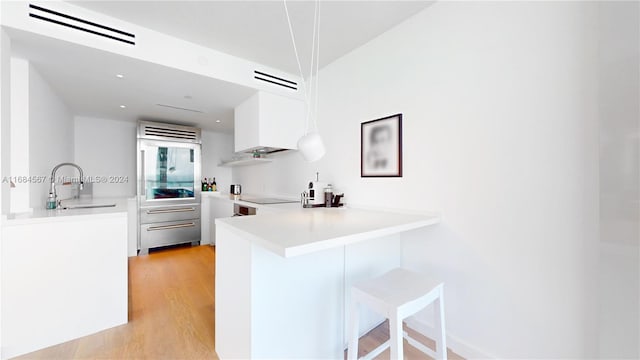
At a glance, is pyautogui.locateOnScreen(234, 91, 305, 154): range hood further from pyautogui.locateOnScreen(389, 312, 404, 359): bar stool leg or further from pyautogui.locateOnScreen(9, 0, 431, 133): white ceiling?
pyautogui.locateOnScreen(389, 312, 404, 359): bar stool leg

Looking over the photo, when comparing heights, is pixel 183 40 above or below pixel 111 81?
above

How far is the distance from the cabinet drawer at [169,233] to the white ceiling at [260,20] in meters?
2.87

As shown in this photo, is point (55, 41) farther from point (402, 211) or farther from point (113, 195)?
point (113, 195)

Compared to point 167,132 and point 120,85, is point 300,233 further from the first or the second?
point 167,132

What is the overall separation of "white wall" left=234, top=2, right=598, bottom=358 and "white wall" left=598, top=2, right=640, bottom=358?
0.36ft

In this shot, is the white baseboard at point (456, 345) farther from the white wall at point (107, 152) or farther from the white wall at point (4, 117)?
the white wall at point (107, 152)

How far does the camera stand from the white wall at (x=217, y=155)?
15.8 feet

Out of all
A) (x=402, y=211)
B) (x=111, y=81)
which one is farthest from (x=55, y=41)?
(x=402, y=211)

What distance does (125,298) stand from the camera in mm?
1863

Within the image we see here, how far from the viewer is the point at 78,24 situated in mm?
1645

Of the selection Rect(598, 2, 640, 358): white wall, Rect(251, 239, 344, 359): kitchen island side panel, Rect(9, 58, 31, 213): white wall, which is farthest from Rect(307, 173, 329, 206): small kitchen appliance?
Rect(9, 58, 31, 213): white wall

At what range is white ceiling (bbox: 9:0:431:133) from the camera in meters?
1.68

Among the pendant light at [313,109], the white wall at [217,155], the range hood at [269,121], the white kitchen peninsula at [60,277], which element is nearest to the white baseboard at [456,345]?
the pendant light at [313,109]

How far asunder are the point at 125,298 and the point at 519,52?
10.2ft
